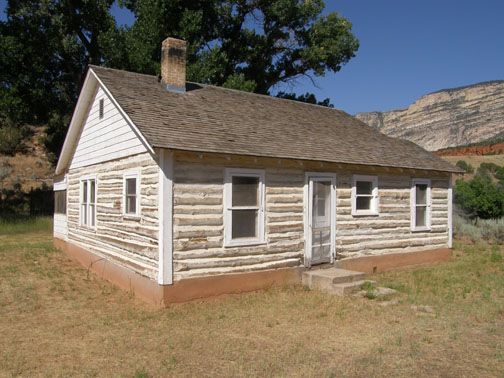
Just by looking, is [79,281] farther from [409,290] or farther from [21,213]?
[21,213]

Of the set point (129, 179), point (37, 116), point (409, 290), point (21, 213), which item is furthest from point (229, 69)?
point (409, 290)

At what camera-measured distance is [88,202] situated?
13.8m

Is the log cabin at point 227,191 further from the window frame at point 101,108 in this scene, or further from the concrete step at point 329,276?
the concrete step at point 329,276

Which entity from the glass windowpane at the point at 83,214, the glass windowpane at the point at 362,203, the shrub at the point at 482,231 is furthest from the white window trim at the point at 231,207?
the shrub at the point at 482,231

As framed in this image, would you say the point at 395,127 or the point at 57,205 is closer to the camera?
the point at 57,205

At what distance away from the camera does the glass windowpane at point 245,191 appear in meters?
10.2

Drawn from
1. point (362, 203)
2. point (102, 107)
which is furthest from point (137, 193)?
point (362, 203)

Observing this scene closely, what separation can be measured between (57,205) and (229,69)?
13789mm

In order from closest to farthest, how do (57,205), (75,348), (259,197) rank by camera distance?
(75,348) → (259,197) → (57,205)

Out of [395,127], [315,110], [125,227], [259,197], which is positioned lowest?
[125,227]

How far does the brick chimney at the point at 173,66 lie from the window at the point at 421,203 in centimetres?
740

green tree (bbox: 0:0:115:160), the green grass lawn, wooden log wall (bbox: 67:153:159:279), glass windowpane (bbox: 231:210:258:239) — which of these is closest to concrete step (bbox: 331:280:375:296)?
the green grass lawn

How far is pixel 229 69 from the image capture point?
27.8 meters

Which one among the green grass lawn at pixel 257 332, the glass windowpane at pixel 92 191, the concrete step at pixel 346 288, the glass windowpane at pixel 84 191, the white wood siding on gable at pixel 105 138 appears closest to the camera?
the green grass lawn at pixel 257 332
